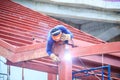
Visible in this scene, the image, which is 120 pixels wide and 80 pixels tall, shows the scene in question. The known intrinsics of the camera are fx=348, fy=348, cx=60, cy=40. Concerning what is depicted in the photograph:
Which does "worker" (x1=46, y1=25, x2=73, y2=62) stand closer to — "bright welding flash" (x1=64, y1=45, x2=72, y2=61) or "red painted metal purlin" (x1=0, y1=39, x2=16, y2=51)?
"bright welding flash" (x1=64, y1=45, x2=72, y2=61)

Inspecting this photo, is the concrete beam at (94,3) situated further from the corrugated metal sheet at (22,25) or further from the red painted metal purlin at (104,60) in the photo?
the red painted metal purlin at (104,60)

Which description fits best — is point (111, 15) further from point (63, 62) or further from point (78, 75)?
point (63, 62)

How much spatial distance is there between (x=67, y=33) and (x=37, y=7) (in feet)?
24.9

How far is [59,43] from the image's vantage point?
5.49 metres

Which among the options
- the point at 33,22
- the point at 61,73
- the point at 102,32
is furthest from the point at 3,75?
the point at 102,32

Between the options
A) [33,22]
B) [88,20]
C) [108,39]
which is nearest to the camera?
[33,22]

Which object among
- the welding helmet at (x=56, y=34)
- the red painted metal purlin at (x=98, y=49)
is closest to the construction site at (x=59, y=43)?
the red painted metal purlin at (x=98, y=49)

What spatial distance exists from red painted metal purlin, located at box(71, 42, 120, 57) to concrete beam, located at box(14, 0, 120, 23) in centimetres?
760

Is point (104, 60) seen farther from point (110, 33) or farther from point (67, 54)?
point (110, 33)

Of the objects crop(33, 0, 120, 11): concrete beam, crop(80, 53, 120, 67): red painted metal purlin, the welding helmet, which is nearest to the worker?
the welding helmet

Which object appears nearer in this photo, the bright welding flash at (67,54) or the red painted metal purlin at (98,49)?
the red painted metal purlin at (98,49)

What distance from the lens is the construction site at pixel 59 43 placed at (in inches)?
215

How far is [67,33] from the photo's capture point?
5465 mm

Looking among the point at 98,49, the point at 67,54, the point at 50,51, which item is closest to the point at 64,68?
the point at 67,54
